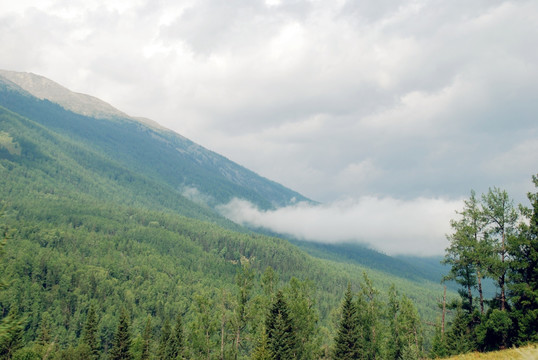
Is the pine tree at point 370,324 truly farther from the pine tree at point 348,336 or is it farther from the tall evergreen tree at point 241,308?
the tall evergreen tree at point 241,308

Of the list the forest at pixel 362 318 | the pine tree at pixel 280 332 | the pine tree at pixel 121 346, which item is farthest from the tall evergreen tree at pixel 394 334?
the pine tree at pixel 121 346

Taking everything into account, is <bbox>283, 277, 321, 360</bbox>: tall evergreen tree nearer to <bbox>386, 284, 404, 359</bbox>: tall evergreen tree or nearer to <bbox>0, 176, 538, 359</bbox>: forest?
<bbox>0, 176, 538, 359</bbox>: forest

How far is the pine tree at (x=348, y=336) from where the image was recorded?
Result: 1976 inches

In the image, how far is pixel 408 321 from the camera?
183ft

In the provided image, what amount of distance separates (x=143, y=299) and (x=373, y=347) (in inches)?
5871

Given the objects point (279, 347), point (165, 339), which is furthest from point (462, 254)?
point (165, 339)

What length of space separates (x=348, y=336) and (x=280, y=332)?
32.1 ft

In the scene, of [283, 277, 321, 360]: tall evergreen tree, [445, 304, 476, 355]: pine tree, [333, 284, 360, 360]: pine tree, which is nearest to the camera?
[445, 304, 476, 355]: pine tree

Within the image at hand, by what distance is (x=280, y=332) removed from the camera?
49125 mm

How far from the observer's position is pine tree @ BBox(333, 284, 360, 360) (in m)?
50.2

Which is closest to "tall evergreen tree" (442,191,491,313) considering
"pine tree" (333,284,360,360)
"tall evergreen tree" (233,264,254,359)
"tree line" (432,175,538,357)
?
"tree line" (432,175,538,357)

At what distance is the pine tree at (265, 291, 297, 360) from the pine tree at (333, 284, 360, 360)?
624 centimetres

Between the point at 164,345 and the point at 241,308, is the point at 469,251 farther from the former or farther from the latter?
the point at 164,345

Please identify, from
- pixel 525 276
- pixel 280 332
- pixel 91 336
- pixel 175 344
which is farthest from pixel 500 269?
pixel 91 336
